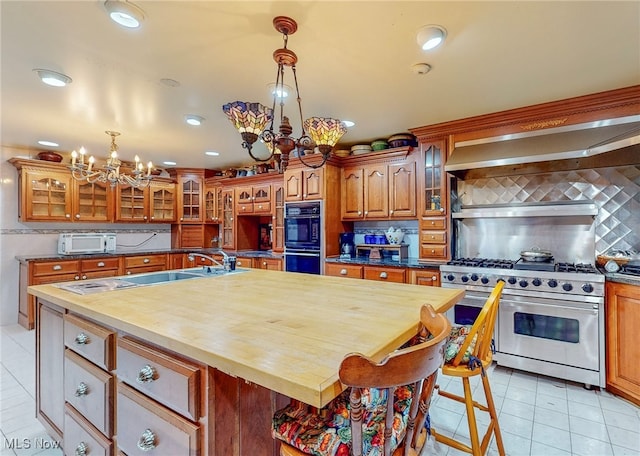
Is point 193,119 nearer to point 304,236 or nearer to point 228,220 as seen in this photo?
point 304,236

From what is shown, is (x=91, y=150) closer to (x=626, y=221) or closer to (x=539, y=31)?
(x=539, y=31)

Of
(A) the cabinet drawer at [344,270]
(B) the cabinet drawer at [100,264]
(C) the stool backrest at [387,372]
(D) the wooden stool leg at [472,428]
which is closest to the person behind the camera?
(C) the stool backrest at [387,372]

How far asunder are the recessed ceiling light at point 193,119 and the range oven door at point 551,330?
11.1 feet

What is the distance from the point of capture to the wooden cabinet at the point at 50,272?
4016 mm

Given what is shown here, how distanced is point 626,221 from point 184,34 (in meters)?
3.72

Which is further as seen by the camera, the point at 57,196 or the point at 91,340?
the point at 57,196

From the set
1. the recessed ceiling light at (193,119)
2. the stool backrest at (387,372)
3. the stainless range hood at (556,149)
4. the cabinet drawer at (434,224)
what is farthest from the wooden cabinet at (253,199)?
the stool backrest at (387,372)

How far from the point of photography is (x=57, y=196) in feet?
14.9

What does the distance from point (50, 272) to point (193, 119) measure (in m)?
3.00

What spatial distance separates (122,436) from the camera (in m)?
1.26

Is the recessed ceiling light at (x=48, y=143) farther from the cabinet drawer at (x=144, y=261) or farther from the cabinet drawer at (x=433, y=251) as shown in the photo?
the cabinet drawer at (x=433, y=251)

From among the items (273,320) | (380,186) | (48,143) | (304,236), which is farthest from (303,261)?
(48,143)

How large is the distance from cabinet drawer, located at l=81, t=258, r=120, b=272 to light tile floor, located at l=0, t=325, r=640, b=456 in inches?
77.2

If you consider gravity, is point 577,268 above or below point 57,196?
below
